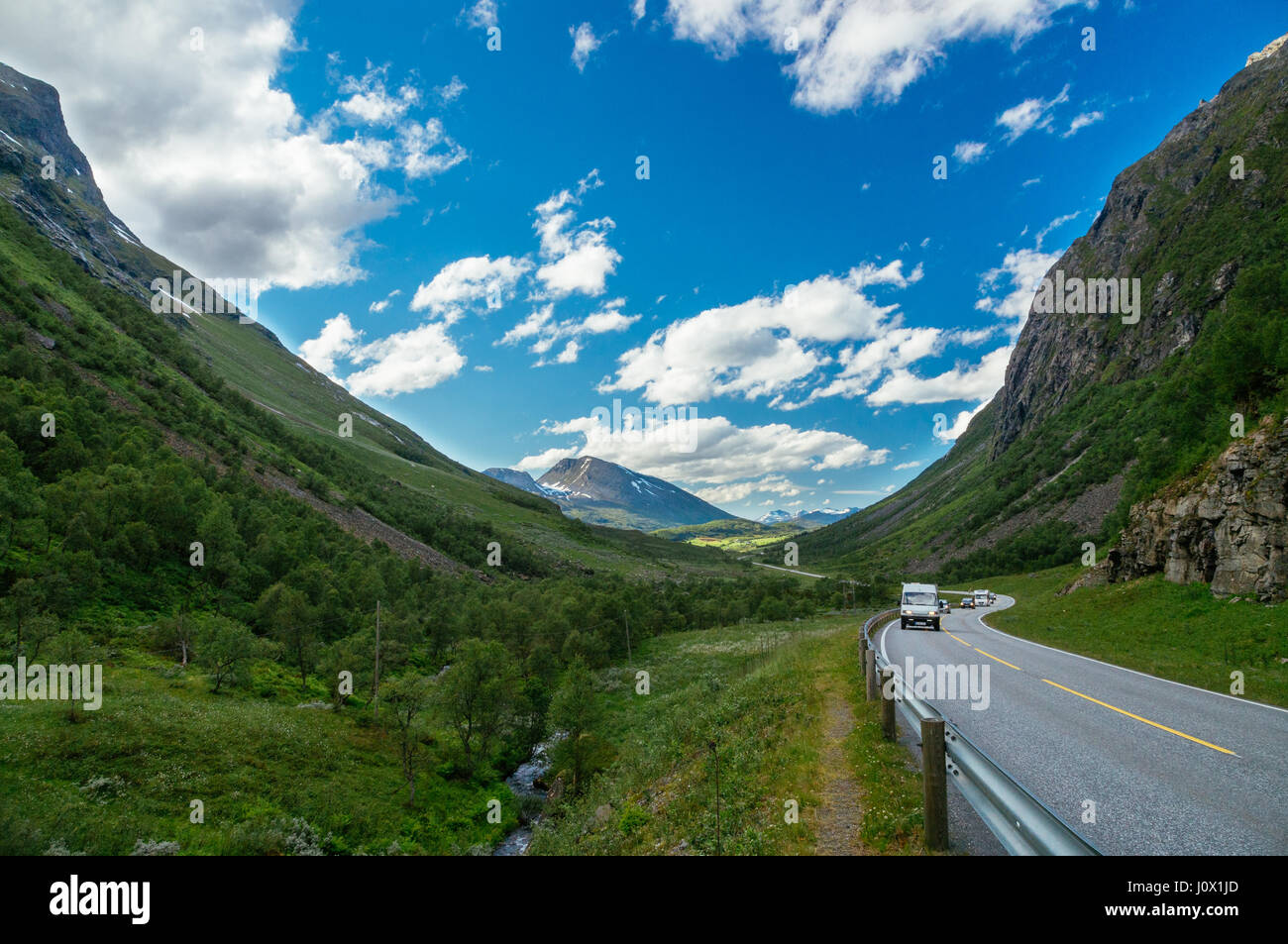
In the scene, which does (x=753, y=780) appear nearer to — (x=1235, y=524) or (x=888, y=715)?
(x=888, y=715)

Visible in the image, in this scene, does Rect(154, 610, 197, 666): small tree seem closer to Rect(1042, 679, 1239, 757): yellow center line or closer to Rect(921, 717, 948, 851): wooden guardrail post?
Rect(921, 717, 948, 851): wooden guardrail post

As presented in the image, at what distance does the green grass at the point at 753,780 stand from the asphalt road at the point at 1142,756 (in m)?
1.99

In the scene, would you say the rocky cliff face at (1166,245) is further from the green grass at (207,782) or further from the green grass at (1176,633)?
the green grass at (207,782)


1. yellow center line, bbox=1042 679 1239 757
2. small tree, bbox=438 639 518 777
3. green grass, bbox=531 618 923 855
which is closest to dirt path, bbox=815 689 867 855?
green grass, bbox=531 618 923 855

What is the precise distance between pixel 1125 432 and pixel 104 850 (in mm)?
137080

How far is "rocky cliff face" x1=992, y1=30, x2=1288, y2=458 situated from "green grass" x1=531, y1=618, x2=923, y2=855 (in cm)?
13646

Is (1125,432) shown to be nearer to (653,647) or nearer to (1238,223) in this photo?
(1238,223)

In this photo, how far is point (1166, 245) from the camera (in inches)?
5079

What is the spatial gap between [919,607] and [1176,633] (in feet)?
38.4

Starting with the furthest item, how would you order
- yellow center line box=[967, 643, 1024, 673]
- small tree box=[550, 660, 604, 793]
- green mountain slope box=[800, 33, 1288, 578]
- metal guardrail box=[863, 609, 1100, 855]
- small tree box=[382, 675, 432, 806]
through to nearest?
green mountain slope box=[800, 33, 1288, 578] → small tree box=[550, 660, 604, 793] → small tree box=[382, 675, 432, 806] → yellow center line box=[967, 643, 1024, 673] → metal guardrail box=[863, 609, 1100, 855]

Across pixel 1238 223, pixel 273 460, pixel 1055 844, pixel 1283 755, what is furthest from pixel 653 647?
pixel 1238 223

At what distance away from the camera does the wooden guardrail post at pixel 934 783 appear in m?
6.02

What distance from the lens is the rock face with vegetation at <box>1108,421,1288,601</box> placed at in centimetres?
2136

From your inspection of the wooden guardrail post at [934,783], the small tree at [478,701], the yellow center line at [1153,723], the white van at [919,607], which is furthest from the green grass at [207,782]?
the yellow center line at [1153,723]
